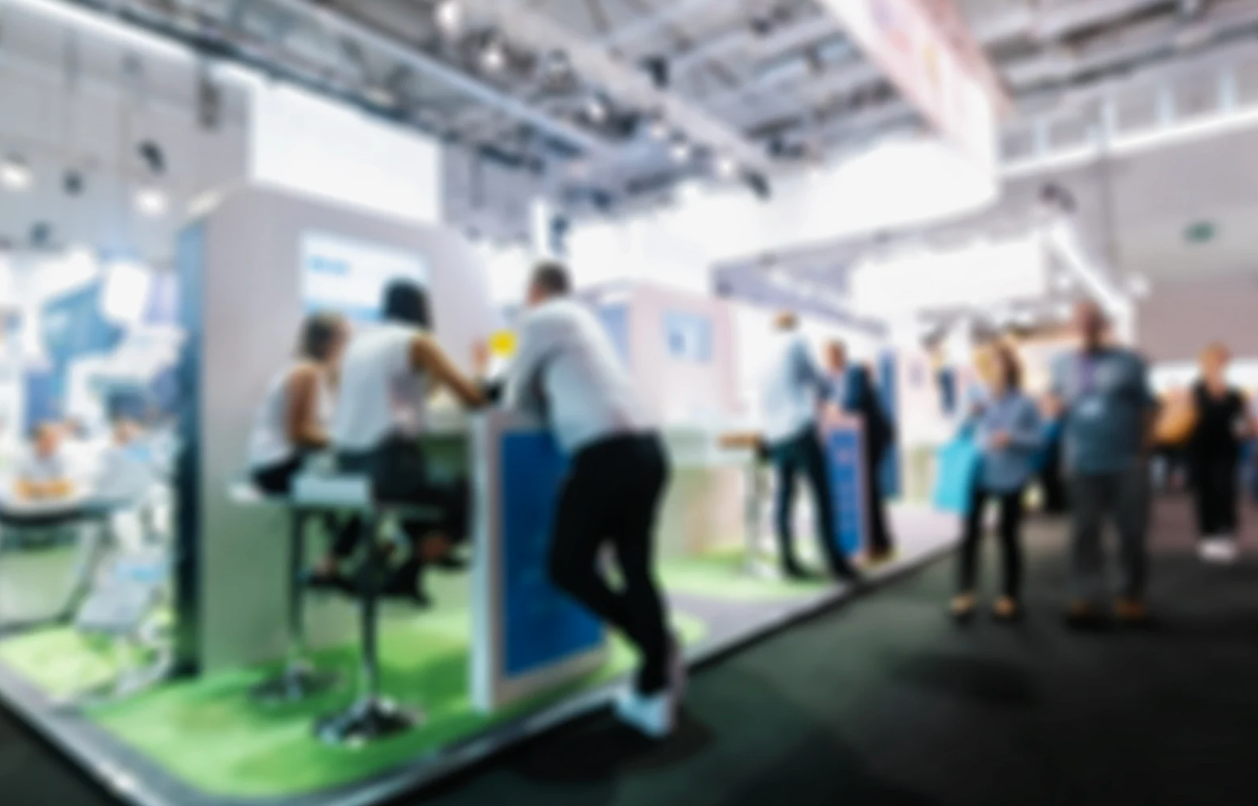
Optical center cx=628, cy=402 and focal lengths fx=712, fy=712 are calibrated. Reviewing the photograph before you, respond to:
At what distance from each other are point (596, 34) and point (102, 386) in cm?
512

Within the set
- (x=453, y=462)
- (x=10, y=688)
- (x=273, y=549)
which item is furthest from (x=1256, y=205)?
(x=10, y=688)

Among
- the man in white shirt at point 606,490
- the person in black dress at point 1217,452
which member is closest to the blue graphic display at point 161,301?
the man in white shirt at point 606,490

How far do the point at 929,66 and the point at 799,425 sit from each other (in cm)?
208

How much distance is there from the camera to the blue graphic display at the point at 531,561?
241 centimetres

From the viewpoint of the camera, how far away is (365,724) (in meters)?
2.21

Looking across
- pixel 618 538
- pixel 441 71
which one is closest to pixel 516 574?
pixel 618 538

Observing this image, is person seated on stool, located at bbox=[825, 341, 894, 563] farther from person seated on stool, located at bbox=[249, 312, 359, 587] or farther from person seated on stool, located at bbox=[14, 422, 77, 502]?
person seated on stool, located at bbox=[14, 422, 77, 502]

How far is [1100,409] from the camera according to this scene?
3.16m

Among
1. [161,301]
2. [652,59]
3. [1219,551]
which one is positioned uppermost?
[652,59]

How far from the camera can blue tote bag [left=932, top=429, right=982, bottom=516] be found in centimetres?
343

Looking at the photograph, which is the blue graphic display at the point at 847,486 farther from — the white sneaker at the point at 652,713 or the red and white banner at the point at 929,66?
the white sneaker at the point at 652,713

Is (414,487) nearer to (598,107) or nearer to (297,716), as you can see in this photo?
(297,716)

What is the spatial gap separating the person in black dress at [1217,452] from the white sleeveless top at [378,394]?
205 inches

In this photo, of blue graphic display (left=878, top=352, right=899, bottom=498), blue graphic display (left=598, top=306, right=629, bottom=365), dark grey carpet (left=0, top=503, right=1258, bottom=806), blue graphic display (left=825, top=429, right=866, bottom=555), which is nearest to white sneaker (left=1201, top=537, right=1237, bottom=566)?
dark grey carpet (left=0, top=503, right=1258, bottom=806)
